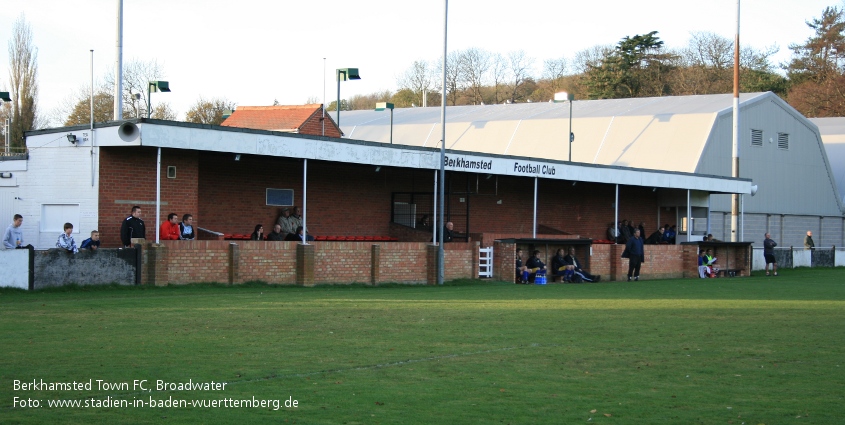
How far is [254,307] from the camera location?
1606 centimetres

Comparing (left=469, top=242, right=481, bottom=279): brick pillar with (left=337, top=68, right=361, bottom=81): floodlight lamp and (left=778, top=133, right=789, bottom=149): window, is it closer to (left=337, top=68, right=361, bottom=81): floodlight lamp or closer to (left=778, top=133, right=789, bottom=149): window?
(left=337, top=68, right=361, bottom=81): floodlight lamp

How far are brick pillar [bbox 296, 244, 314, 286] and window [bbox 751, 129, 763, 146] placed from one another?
34215 millimetres

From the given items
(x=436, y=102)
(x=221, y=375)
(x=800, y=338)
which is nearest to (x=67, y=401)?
(x=221, y=375)

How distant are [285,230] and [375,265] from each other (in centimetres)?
255

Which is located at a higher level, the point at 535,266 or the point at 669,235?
the point at 669,235

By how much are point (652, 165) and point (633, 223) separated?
29.5 feet

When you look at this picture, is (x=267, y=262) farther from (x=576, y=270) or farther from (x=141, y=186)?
(x=576, y=270)

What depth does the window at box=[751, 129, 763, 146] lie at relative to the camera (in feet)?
163

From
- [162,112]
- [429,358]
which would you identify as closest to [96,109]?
[162,112]

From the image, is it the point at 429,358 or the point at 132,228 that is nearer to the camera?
the point at 429,358

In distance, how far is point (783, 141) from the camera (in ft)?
170

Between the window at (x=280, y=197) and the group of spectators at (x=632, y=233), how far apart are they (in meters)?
12.1

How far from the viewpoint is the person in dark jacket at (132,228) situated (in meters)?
19.6

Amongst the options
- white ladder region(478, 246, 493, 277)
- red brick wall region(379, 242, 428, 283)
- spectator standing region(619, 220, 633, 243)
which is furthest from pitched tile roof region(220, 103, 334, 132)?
red brick wall region(379, 242, 428, 283)
